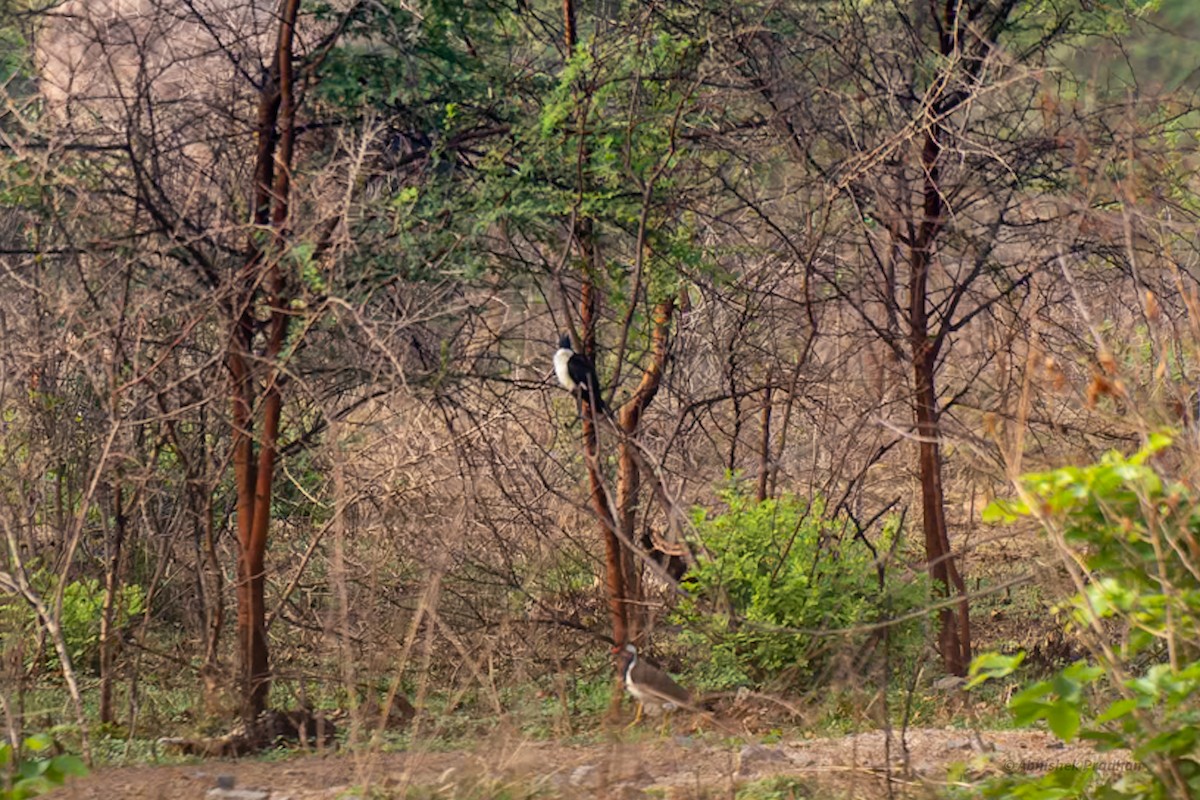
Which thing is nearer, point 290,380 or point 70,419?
point 290,380

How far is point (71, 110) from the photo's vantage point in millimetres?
8062

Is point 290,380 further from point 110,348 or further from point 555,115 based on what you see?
point 555,115

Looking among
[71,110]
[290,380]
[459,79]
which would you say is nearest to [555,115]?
[459,79]

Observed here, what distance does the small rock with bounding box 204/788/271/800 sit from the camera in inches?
221

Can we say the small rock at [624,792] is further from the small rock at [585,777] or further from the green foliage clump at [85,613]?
the green foliage clump at [85,613]

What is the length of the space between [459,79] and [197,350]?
2.23 metres

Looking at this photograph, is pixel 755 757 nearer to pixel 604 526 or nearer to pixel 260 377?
pixel 604 526

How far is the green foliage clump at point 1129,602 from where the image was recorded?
374 centimetres

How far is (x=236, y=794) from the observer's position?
5.70m

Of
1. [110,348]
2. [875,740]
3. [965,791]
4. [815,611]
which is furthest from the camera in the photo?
[815,611]

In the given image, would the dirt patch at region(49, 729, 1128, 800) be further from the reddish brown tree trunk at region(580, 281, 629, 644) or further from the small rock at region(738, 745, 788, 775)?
the reddish brown tree trunk at region(580, 281, 629, 644)

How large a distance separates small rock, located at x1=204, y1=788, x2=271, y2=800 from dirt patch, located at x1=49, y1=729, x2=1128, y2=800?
29mm

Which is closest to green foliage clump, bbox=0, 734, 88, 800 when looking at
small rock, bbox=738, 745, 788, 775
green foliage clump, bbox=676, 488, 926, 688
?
small rock, bbox=738, 745, 788, 775

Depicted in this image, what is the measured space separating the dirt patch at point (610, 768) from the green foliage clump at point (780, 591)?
1520 millimetres
